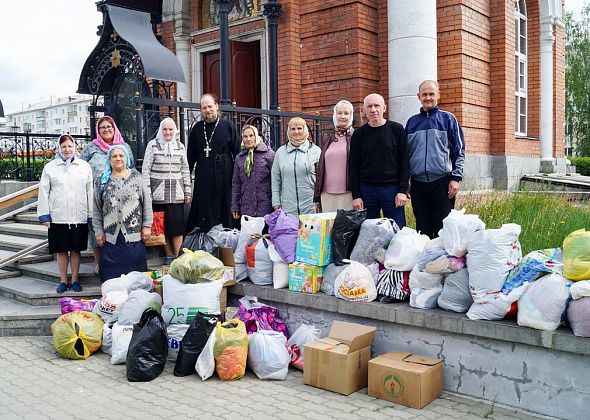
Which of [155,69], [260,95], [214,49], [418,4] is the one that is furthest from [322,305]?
[214,49]

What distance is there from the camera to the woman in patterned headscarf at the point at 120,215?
6336mm

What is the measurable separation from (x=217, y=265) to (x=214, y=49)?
25.6ft

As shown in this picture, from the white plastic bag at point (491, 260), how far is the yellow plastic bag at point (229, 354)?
6.35 feet

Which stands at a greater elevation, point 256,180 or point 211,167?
point 211,167

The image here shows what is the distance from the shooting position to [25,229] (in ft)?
29.7

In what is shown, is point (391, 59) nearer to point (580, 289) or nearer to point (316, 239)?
point (316, 239)

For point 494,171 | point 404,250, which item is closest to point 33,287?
point 404,250

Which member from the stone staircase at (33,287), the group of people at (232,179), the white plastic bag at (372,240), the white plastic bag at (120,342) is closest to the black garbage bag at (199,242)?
the group of people at (232,179)

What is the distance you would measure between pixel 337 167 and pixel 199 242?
1775mm

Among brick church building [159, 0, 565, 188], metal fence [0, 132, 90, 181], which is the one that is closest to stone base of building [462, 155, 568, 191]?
brick church building [159, 0, 565, 188]

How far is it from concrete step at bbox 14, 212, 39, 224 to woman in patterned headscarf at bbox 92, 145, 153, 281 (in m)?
3.82

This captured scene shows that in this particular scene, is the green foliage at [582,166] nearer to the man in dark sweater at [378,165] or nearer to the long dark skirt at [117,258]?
the man in dark sweater at [378,165]

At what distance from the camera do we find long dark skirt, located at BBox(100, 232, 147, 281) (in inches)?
251

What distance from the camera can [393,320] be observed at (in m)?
4.78
